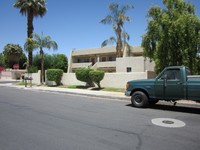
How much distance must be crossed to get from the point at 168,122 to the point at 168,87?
2.68 metres

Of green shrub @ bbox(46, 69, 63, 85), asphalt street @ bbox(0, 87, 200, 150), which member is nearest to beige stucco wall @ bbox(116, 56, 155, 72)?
green shrub @ bbox(46, 69, 63, 85)

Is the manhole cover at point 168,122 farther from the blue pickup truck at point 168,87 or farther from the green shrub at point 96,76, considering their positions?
the green shrub at point 96,76

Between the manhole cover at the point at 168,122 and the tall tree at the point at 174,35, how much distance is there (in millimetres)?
8894

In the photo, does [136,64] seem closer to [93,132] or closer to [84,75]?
[84,75]

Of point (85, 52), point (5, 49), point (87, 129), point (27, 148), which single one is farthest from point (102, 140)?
point (5, 49)

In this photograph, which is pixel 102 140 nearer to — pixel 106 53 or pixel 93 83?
pixel 93 83

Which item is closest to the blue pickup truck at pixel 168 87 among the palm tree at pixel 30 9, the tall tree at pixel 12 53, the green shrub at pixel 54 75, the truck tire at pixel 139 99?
the truck tire at pixel 139 99

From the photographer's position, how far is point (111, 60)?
1655 inches

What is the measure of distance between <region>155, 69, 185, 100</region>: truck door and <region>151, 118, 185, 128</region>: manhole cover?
1.97 metres

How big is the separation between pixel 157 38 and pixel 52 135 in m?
13.4

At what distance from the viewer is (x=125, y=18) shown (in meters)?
29.4

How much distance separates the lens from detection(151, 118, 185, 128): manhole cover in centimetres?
775

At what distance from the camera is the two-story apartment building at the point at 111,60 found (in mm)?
27312

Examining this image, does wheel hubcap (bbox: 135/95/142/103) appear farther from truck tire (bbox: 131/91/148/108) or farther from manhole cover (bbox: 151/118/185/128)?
manhole cover (bbox: 151/118/185/128)
